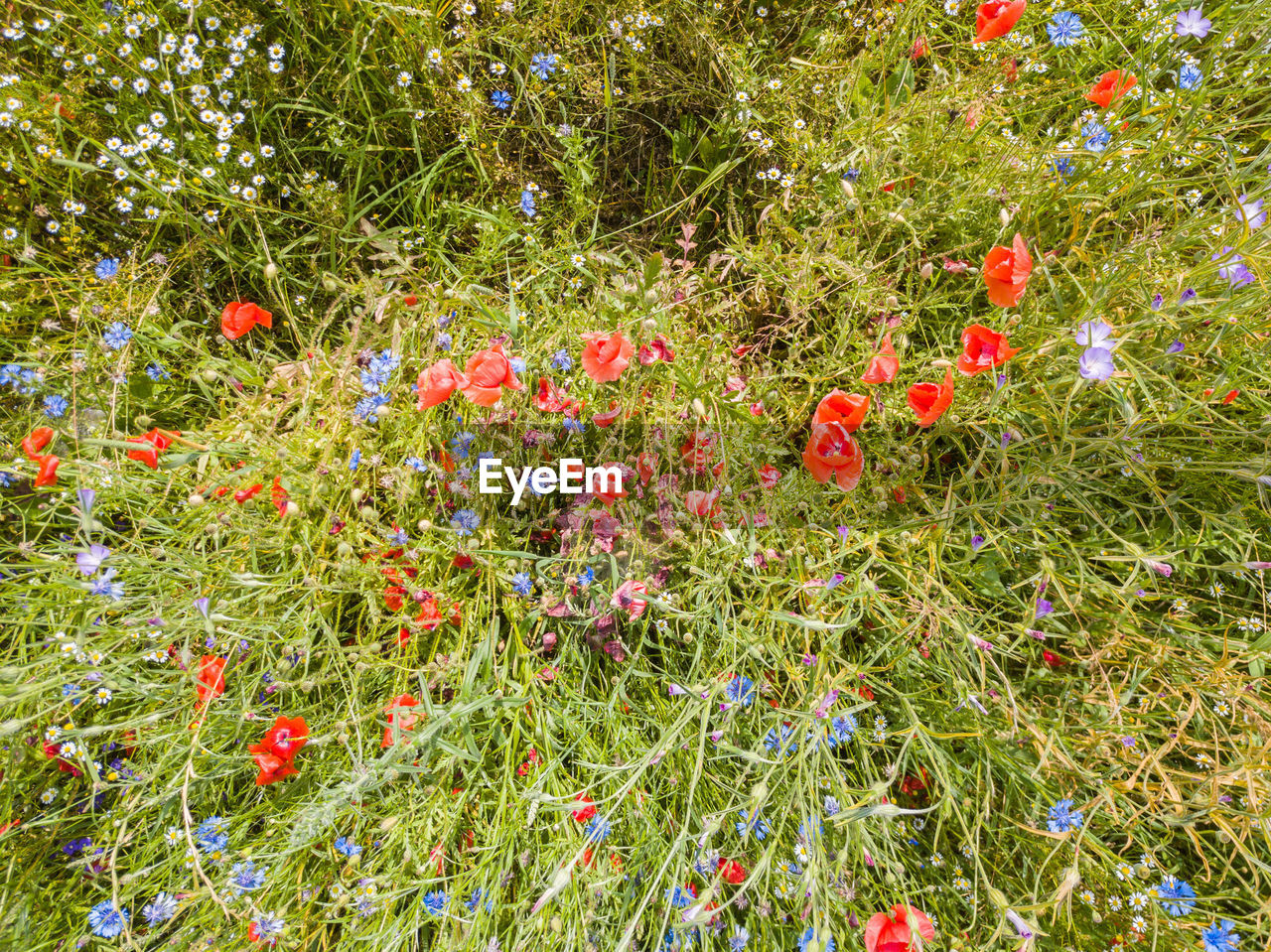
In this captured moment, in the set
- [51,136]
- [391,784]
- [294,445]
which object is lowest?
[391,784]

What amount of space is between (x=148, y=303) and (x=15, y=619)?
37.4 inches

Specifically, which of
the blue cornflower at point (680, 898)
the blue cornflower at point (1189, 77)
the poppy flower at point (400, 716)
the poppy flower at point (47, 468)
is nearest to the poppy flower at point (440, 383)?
the poppy flower at point (400, 716)

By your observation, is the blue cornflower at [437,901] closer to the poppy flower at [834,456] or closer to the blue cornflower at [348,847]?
the blue cornflower at [348,847]

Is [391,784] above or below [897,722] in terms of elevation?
below

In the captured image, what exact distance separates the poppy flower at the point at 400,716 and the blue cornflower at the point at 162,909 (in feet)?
1.83

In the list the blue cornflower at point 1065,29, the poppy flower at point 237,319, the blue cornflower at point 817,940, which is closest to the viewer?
the blue cornflower at point 817,940

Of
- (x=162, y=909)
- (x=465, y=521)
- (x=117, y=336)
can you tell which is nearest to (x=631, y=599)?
(x=465, y=521)

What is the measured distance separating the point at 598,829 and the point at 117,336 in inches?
76.0

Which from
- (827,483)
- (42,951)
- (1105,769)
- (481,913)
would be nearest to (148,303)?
(42,951)

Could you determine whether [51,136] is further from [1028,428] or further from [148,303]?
A: [1028,428]

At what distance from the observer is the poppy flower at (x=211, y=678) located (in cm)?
159

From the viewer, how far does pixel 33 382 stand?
196cm

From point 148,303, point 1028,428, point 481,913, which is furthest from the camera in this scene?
point 148,303

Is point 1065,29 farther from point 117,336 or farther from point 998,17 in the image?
point 117,336
